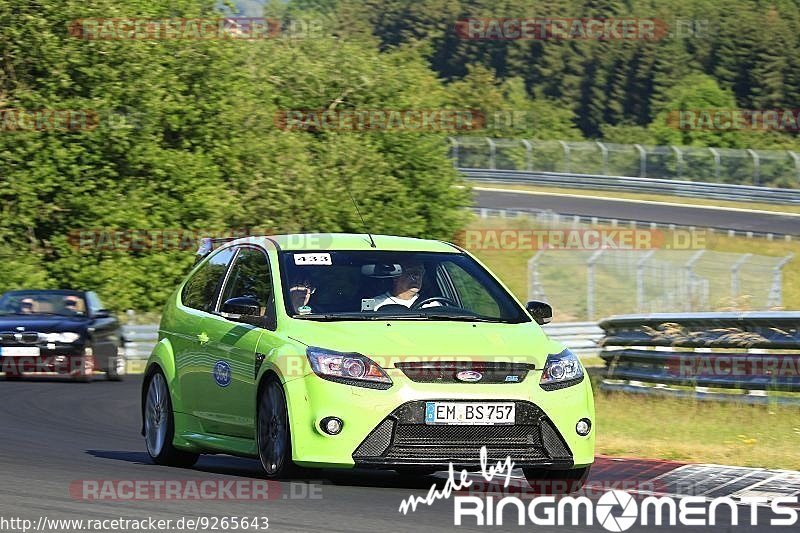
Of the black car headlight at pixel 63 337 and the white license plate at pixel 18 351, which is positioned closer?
the white license plate at pixel 18 351

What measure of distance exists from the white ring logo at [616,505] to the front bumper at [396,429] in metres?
0.50

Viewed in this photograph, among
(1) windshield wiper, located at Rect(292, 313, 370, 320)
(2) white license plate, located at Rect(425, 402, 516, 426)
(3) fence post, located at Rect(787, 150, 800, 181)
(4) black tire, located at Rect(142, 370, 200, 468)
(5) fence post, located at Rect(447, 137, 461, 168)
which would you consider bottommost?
(5) fence post, located at Rect(447, 137, 461, 168)

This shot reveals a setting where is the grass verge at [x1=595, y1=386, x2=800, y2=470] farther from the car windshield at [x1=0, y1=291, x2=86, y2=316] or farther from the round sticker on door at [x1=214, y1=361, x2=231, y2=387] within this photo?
the car windshield at [x1=0, y1=291, x2=86, y2=316]

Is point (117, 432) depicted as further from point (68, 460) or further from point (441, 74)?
point (441, 74)

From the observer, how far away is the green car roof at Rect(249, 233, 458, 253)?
34.9ft

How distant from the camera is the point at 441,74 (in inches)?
5733

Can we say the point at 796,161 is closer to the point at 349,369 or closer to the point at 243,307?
the point at 243,307

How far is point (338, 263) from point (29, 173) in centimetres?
2558

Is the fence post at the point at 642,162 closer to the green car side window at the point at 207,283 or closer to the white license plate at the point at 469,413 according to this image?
the green car side window at the point at 207,283

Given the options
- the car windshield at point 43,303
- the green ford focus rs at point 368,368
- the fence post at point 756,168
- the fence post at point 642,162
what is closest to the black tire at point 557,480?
the green ford focus rs at point 368,368

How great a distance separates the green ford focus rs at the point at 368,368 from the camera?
915 cm

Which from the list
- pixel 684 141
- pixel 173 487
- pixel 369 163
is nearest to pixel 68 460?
pixel 173 487

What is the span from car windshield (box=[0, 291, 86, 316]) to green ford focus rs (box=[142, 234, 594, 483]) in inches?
512

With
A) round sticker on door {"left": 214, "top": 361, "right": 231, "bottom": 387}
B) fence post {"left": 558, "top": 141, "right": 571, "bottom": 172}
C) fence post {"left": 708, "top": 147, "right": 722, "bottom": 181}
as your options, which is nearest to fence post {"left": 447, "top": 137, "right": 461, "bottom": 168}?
fence post {"left": 558, "top": 141, "right": 571, "bottom": 172}
